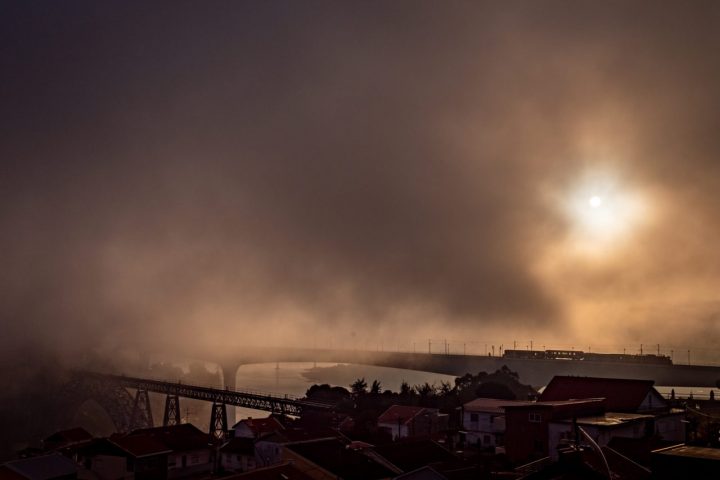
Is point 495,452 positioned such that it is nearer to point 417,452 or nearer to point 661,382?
point 417,452

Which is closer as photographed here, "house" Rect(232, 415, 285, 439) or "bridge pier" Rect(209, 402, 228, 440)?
"house" Rect(232, 415, 285, 439)

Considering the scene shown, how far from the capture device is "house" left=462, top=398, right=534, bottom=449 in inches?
2122

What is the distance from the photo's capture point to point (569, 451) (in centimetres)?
2330

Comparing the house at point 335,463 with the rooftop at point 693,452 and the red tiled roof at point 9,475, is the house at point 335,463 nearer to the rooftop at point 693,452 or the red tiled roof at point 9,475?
the red tiled roof at point 9,475

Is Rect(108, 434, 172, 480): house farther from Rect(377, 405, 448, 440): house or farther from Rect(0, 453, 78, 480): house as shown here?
Rect(377, 405, 448, 440): house

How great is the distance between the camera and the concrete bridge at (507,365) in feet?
393

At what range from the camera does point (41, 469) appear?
44.7m

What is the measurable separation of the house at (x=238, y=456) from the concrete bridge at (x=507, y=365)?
8365 centimetres

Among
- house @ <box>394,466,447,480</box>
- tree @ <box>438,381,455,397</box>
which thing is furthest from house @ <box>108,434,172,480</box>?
tree @ <box>438,381,455,397</box>

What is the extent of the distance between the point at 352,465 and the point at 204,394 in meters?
93.8

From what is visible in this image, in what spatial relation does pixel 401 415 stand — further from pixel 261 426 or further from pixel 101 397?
pixel 101 397

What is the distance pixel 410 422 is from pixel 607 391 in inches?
748

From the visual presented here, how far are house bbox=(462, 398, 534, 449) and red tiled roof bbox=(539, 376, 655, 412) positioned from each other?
179 inches

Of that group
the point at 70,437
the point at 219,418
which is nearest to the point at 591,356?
the point at 219,418
